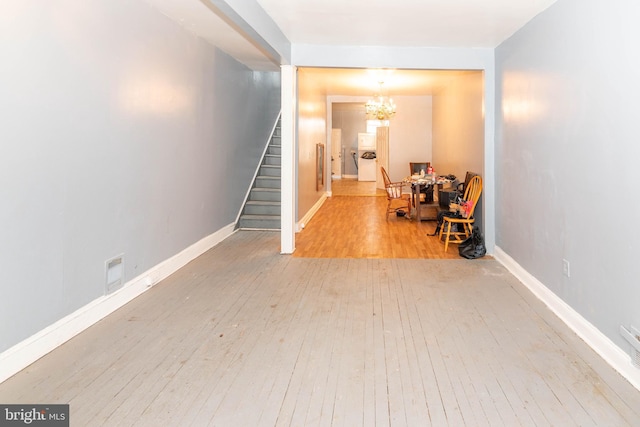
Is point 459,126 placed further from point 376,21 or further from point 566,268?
point 566,268

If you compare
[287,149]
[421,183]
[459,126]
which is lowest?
[421,183]

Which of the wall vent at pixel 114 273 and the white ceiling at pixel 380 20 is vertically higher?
the white ceiling at pixel 380 20

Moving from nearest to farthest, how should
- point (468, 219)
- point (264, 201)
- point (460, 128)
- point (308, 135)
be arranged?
1. point (468, 219)
2. point (264, 201)
3. point (460, 128)
4. point (308, 135)

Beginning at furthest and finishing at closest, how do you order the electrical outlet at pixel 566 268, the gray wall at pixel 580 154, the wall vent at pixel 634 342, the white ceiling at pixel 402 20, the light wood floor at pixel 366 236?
the light wood floor at pixel 366 236 → the white ceiling at pixel 402 20 → the electrical outlet at pixel 566 268 → the gray wall at pixel 580 154 → the wall vent at pixel 634 342

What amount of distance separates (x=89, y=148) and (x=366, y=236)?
4.24 meters

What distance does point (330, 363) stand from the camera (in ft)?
8.38

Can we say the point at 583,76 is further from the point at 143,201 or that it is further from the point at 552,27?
the point at 143,201

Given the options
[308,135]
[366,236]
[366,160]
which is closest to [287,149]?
[366,236]

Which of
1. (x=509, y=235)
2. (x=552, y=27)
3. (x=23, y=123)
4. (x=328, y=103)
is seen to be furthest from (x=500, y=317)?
(x=328, y=103)

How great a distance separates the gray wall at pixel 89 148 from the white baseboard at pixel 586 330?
132 inches

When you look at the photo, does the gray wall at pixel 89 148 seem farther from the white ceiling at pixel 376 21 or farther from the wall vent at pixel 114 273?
the white ceiling at pixel 376 21

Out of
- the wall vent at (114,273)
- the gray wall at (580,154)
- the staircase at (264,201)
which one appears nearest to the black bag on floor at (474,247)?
the gray wall at (580,154)

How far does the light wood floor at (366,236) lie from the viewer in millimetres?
5422

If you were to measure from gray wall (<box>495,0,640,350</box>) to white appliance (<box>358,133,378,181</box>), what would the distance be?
39.9ft
